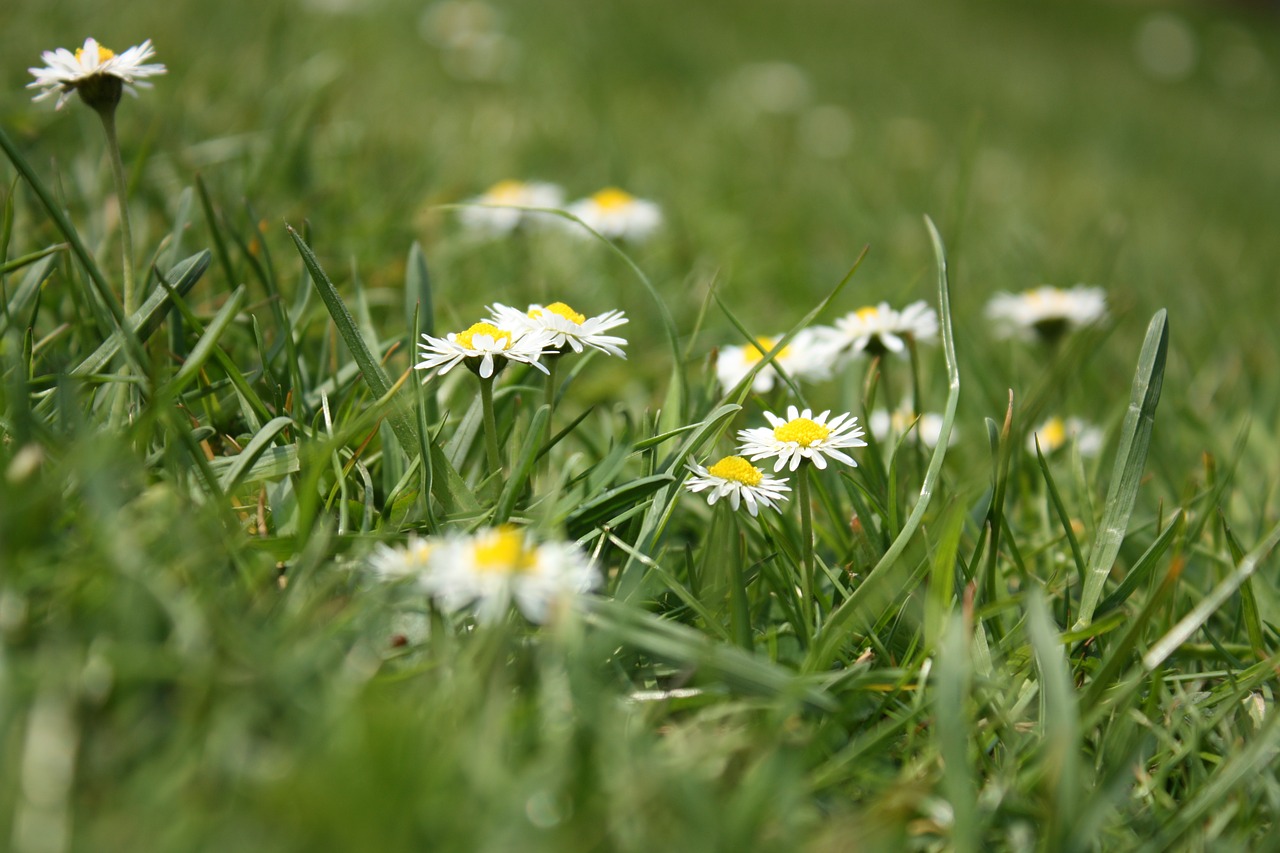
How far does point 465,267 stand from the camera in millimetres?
1807

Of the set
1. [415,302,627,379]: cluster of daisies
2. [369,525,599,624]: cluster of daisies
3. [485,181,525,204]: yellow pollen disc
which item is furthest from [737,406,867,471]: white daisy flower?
[485,181,525,204]: yellow pollen disc

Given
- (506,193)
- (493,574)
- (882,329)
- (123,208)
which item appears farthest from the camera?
(506,193)

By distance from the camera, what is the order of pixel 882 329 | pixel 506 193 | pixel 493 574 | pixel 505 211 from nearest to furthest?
pixel 493 574
pixel 882 329
pixel 505 211
pixel 506 193

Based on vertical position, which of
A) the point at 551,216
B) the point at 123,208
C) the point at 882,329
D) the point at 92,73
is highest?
the point at 92,73

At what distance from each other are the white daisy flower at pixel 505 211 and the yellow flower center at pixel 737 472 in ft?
3.31

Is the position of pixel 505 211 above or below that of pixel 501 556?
below

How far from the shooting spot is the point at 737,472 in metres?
0.88

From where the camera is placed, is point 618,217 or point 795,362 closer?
point 795,362

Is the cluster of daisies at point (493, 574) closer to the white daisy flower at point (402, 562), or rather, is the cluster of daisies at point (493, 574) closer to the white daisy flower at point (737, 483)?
the white daisy flower at point (402, 562)

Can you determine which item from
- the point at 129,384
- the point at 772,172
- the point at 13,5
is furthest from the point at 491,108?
the point at 129,384

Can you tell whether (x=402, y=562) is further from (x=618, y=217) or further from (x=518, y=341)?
(x=618, y=217)

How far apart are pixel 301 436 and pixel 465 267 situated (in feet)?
2.98

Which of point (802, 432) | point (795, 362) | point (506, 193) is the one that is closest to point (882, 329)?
point (795, 362)

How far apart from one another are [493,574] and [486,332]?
322 mm
